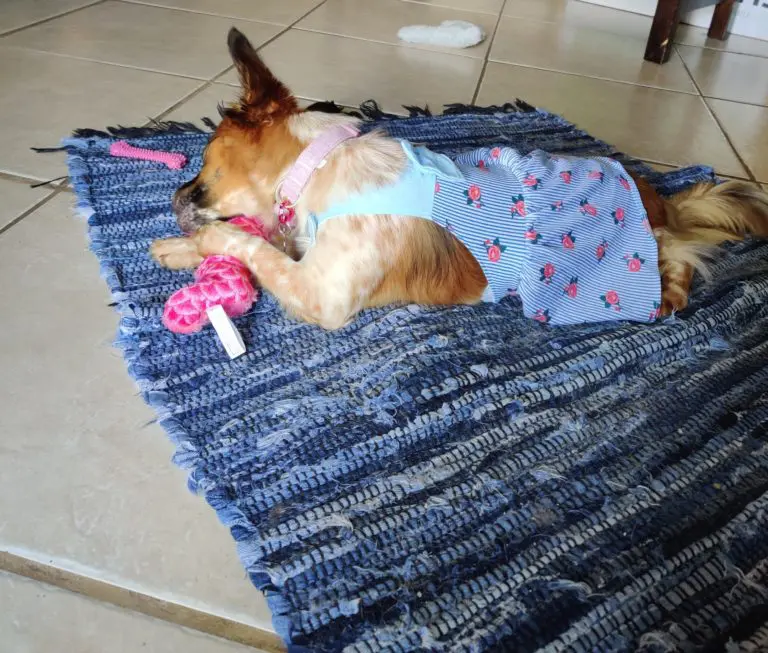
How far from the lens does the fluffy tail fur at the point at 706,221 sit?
57.3 inches

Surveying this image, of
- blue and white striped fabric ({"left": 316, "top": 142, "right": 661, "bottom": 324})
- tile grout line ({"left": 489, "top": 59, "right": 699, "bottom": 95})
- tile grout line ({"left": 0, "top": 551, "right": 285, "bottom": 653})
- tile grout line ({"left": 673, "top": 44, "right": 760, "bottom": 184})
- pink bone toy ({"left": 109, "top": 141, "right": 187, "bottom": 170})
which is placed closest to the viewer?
tile grout line ({"left": 0, "top": 551, "right": 285, "bottom": 653})

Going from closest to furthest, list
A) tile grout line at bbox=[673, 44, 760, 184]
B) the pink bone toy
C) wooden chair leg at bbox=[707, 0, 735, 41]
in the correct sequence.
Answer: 1. the pink bone toy
2. tile grout line at bbox=[673, 44, 760, 184]
3. wooden chair leg at bbox=[707, 0, 735, 41]

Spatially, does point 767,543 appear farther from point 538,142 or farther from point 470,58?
point 470,58

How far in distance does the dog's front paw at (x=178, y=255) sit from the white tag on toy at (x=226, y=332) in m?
0.23

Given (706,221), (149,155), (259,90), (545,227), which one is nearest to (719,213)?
(706,221)

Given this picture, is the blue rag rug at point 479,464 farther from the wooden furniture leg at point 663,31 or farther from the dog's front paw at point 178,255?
the wooden furniture leg at point 663,31

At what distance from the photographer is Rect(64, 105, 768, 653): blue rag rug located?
2.76 feet

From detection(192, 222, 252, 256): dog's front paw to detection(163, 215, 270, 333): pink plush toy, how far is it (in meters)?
0.02

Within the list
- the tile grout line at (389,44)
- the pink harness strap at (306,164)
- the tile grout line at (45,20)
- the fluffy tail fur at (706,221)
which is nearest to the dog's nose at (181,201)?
the pink harness strap at (306,164)

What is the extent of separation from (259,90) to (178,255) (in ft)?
1.24

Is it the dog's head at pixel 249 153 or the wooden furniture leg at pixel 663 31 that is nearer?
the dog's head at pixel 249 153

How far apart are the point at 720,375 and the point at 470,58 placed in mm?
2158

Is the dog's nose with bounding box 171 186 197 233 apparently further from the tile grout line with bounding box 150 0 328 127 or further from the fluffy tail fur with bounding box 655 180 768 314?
the fluffy tail fur with bounding box 655 180 768 314

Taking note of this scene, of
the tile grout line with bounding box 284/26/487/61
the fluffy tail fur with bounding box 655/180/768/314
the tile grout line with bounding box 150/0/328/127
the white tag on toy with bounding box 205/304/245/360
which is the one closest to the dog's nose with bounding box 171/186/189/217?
the white tag on toy with bounding box 205/304/245/360
